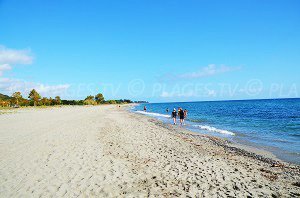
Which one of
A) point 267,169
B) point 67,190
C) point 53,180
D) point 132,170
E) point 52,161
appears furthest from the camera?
point 52,161

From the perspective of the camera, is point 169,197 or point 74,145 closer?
point 169,197

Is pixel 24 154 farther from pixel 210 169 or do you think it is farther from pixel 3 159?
pixel 210 169

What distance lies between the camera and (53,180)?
756 centimetres

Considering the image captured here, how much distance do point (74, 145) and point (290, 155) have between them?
12.6 m

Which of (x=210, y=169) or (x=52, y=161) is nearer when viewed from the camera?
(x=210, y=169)

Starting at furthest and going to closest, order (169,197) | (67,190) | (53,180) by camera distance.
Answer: (53,180) < (67,190) < (169,197)

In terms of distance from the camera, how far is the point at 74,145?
12922mm

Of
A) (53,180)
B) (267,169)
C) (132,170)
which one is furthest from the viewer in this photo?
(267,169)

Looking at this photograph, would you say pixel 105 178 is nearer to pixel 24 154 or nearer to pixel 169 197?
pixel 169 197

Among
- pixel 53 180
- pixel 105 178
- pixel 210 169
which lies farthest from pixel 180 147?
pixel 53 180

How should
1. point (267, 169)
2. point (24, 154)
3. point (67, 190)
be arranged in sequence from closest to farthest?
point (67, 190) < point (267, 169) < point (24, 154)

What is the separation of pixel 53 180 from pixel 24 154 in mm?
4620

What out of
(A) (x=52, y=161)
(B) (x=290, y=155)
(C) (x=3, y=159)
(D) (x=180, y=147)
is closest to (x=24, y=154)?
(C) (x=3, y=159)

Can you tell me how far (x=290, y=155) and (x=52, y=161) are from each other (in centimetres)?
1274
